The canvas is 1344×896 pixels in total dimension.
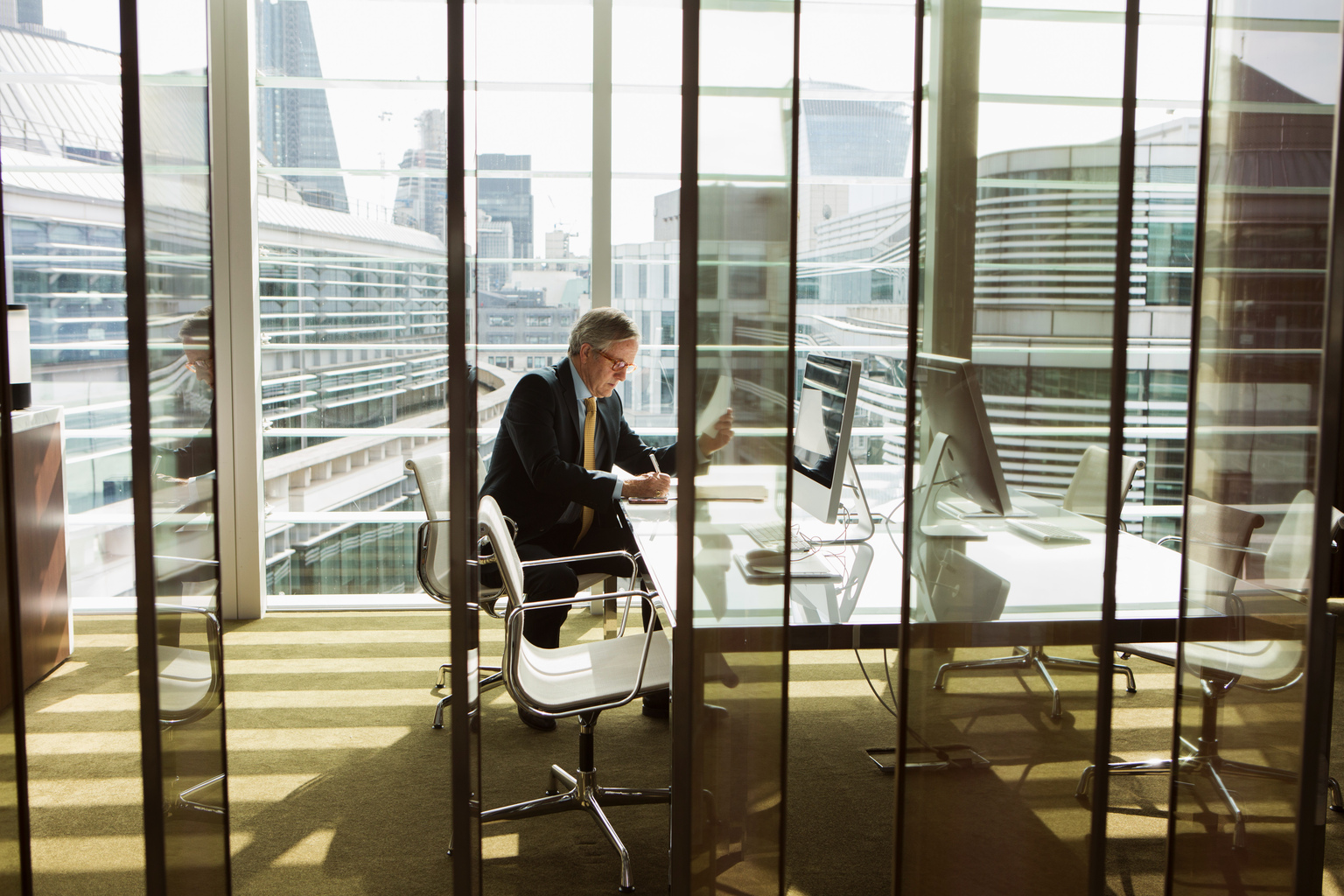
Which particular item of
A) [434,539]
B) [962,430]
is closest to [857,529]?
[434,539]

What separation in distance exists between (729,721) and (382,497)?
3.76m

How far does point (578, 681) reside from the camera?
242 centimetres

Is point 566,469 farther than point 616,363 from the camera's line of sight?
No

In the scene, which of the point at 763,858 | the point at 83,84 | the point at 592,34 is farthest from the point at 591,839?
the point at 83,84

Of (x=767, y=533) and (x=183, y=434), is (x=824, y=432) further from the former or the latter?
(x=183, y=434)

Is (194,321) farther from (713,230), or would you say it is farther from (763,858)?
(763,858)

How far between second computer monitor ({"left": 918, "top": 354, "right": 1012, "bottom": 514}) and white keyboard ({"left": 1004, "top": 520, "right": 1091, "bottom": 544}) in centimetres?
4

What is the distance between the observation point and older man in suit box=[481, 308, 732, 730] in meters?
3.30

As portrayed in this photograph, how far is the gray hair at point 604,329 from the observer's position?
3465mm

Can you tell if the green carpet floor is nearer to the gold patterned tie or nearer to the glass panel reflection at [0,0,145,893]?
the glass panel reflection at [0,0,145,893]

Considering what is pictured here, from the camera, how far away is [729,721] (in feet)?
4.75

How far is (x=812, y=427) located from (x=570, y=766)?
51.9 inches

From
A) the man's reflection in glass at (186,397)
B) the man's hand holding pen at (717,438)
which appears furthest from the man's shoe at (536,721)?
the man's hand holding pen at (717,438)

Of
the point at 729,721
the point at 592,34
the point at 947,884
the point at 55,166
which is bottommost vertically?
the point at 947,884
